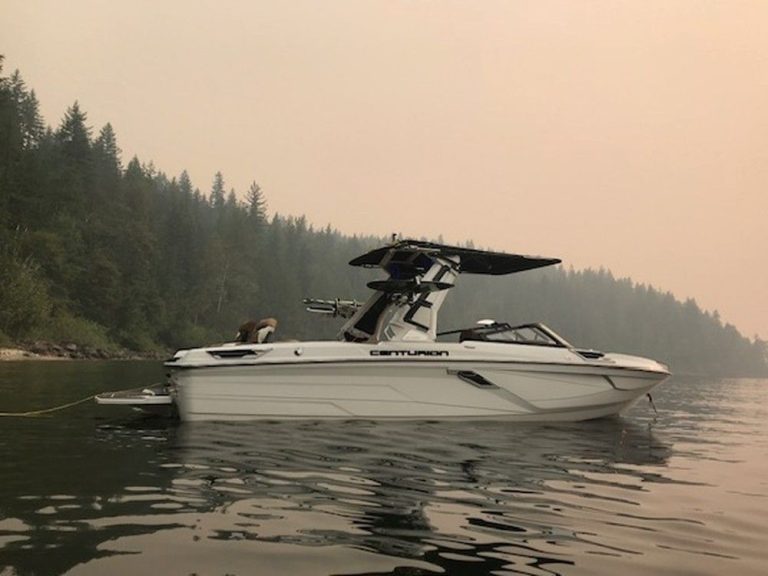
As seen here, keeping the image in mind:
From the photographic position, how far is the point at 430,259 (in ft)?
42.0

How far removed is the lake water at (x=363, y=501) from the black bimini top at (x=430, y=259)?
3257 mm

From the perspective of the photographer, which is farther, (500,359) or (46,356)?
(46,356)

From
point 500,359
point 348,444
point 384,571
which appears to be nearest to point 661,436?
point 500,359

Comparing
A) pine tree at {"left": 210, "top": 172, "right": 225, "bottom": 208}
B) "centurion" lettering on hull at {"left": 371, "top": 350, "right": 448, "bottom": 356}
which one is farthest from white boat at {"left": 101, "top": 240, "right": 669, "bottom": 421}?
pine tree at {"left": 210, "top": 172, "right": 225, "bottom": 208}

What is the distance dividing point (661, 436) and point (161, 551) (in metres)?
10.8

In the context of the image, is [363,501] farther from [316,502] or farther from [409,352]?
[409,352]

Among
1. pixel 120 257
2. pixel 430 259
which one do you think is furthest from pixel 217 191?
pixel 430 259

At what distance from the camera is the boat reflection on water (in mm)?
4527

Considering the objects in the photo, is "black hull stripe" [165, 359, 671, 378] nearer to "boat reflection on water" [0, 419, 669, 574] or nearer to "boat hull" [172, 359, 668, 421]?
"boat hull" [172, 359, 668, 421]

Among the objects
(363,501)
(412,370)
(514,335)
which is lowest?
(363,501)

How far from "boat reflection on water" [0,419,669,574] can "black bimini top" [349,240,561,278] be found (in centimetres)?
357

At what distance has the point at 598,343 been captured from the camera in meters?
166

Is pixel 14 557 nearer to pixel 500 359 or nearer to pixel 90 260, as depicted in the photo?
pixel 500 359

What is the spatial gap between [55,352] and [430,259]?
39.3 meters
